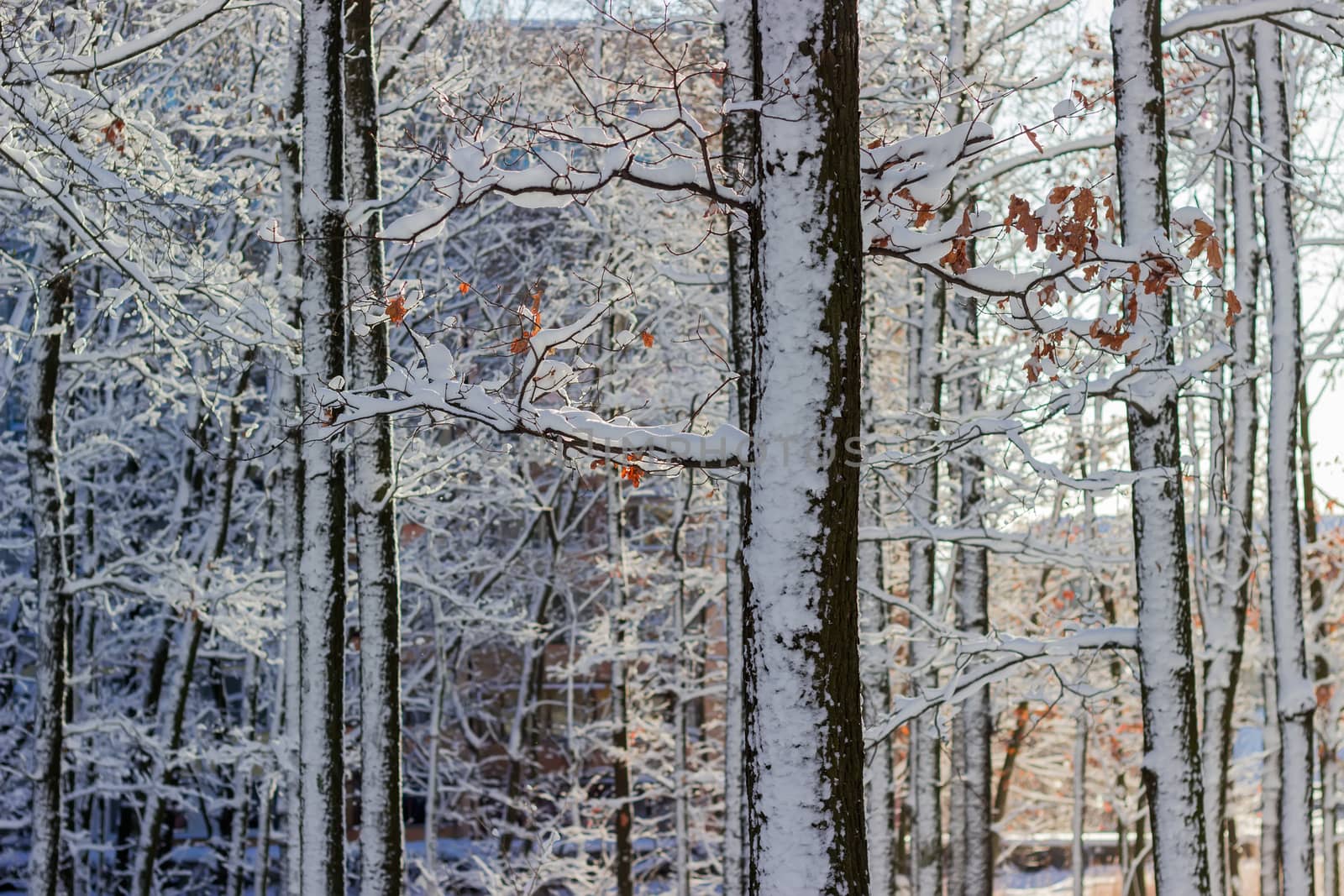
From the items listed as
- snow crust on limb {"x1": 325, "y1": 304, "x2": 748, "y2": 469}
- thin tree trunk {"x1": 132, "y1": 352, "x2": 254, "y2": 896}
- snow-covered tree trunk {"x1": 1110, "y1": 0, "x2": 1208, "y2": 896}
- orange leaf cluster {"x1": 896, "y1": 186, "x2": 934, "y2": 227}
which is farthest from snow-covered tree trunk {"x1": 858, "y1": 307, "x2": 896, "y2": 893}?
thin tree trunk {"x1": 132, "y1": 352, "x2": 254, "y2": 896}

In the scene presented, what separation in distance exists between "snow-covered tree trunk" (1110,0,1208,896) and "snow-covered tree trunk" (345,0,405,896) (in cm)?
429

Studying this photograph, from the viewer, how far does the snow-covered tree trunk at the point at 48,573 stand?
33.6ft

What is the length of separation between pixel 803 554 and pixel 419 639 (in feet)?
56.8

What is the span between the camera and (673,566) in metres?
17.5

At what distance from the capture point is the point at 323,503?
23.6 ft

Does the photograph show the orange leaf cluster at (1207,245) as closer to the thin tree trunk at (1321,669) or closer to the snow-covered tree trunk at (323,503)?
the snow-covered tree trunk at (323,503)

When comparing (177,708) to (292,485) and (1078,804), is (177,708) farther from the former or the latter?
(1078,804)

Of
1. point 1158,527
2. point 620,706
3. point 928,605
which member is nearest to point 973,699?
point 928,605

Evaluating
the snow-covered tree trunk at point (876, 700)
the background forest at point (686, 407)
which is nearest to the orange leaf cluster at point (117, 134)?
the background forest at point (686, 407)

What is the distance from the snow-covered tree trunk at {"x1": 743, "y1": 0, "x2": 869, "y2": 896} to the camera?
13.1 ft

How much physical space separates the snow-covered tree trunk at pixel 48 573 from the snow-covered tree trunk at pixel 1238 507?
392 inches

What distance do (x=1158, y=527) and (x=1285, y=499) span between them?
3.92 metres

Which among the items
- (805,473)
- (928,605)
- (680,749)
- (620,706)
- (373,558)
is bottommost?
(680,749)

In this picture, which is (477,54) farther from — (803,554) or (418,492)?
(803,554)
